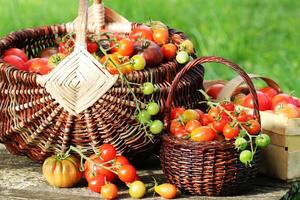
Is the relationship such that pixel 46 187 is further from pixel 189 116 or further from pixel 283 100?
pixel 283 100

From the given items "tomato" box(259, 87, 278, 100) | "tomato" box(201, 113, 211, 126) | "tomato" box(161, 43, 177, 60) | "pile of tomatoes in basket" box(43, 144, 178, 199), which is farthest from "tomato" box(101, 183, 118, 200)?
"tomato" box(259, 87, 278, 100)

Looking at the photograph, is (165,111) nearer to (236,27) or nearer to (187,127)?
(187,127)

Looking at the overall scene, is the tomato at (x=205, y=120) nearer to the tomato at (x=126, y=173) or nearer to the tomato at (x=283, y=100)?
the tomato at (x=126, y=173)

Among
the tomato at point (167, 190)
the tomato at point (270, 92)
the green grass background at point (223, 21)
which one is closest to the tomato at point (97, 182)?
the tomato at point (167, 190)

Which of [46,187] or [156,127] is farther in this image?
[46,187]

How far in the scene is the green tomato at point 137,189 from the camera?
329 centimetres

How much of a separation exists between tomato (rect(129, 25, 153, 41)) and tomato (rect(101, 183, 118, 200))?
723 mm

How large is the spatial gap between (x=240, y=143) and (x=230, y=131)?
0.07m

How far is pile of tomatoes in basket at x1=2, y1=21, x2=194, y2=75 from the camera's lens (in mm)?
3398

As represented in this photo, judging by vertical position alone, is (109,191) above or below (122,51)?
below

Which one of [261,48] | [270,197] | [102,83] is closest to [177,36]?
[102,83]

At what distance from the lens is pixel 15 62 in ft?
11.8

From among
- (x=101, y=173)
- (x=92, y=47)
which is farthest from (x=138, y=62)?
(x=101, y=173)

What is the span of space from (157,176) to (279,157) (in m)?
0.50
